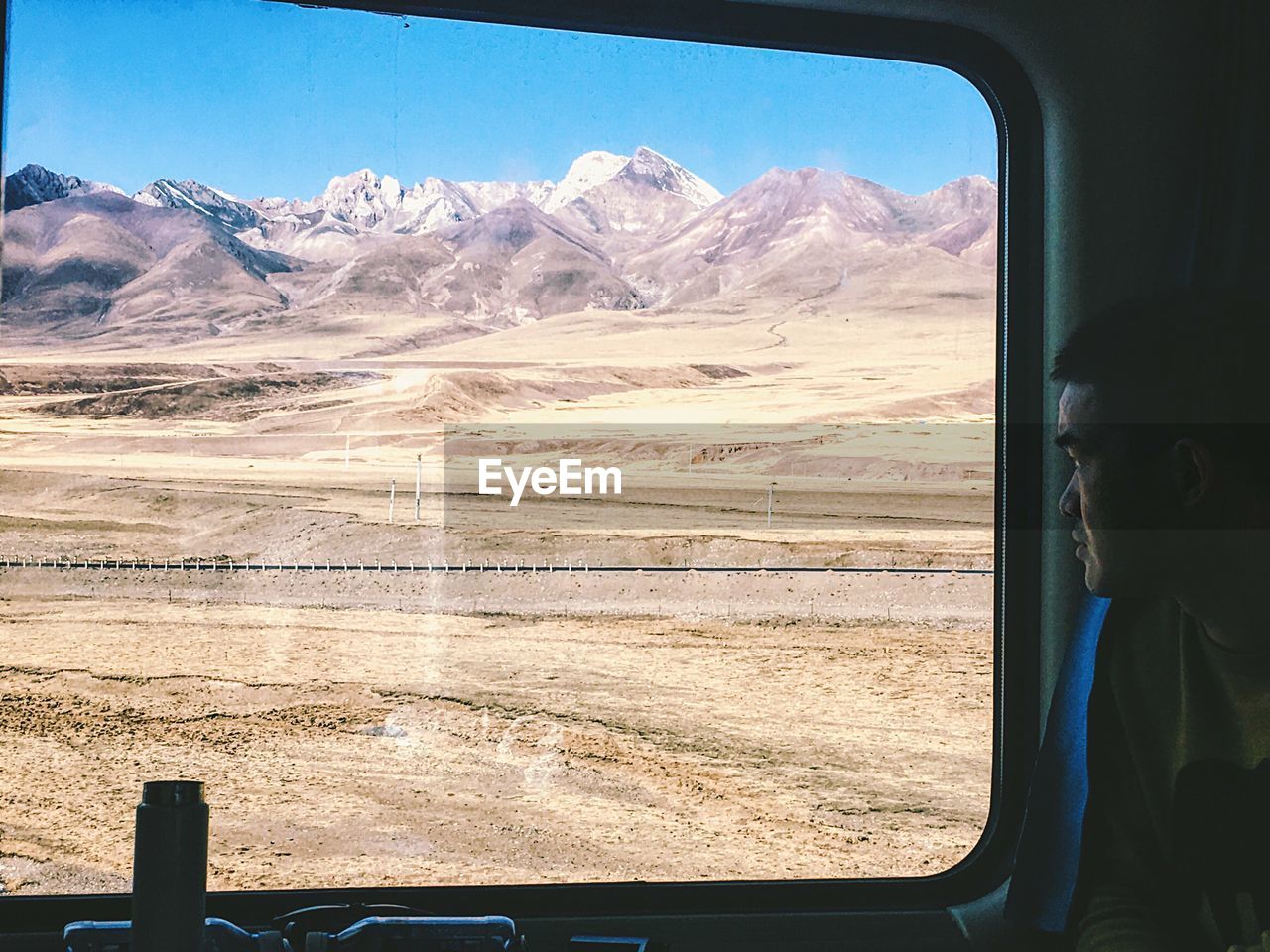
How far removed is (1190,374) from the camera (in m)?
0.95

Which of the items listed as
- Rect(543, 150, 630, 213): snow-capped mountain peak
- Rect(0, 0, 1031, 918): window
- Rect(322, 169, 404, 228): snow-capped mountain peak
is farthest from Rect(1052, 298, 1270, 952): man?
Rect(543, 150, 630, 213): snow-capped mountain peak

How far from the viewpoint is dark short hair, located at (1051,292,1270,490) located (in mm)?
907

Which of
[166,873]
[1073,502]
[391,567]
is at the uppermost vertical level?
[1073,502]

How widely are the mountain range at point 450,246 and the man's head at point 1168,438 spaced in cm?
346

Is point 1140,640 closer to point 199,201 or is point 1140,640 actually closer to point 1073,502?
point 1073,502

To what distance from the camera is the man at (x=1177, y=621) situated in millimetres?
908

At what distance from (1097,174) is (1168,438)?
1.89 feet

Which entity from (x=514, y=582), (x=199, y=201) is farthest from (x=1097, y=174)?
(x=514, y=582)

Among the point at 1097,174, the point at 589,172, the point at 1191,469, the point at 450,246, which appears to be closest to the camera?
the point at 1191,469

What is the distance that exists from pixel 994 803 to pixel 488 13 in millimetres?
1294
